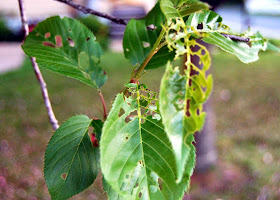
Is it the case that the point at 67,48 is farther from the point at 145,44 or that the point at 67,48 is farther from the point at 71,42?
the point at 145,44

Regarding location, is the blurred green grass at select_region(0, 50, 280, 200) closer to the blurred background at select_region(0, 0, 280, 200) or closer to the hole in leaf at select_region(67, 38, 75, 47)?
the blurred background at select_region(0, 0, 280, 200)

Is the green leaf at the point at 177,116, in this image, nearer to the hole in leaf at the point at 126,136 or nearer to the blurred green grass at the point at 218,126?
the hole in leaf at the point at 126,136

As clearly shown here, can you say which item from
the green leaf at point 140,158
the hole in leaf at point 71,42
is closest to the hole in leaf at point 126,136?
the green leaf at point 140,158

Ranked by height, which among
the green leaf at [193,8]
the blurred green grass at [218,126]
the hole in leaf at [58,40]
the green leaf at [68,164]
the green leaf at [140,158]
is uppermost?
the green leaf at [193,8]

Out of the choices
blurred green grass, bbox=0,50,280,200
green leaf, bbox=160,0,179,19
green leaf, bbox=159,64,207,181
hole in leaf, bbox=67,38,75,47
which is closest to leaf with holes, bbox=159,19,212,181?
green leaf, bbox=159,64,207,181

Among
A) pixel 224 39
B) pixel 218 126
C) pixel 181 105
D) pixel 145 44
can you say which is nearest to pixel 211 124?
pixel 218 126

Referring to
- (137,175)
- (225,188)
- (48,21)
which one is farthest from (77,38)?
(225,188)
